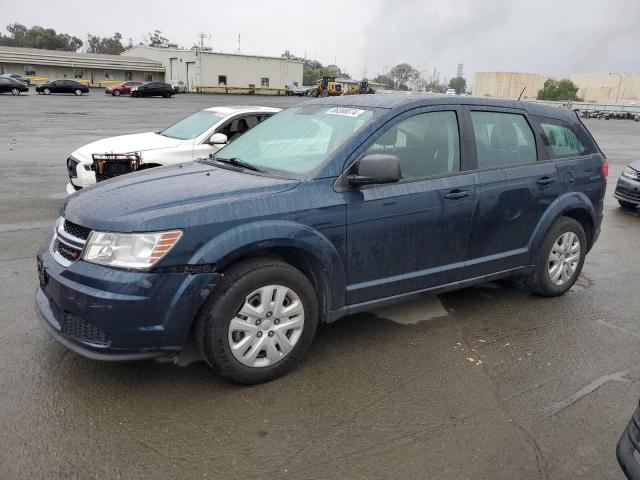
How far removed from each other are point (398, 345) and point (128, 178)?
2292mm

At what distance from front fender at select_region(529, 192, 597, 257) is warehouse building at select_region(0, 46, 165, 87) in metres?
71.7

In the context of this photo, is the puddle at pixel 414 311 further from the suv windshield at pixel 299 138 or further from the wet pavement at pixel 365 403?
the suv windshield at pixel 299 138

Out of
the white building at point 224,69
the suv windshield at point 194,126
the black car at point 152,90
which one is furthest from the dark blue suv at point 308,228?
the white building at point 224,69

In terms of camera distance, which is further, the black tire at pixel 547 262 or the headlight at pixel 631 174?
the headlight at pixel 631 174

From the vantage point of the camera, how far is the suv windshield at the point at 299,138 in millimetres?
3709

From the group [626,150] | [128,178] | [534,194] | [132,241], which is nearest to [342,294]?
[132,241]

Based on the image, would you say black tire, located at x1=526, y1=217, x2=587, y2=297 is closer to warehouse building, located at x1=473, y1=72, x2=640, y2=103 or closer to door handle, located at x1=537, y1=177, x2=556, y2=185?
door handle, located at x1=537, y1=177, x2=556, y2=185

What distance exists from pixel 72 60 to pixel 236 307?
77131mm

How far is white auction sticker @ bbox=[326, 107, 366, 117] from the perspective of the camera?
3.93 meters

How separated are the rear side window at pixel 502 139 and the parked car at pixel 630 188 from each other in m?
5.48

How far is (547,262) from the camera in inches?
187

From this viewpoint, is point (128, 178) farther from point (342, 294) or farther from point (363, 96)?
point (363, 96)

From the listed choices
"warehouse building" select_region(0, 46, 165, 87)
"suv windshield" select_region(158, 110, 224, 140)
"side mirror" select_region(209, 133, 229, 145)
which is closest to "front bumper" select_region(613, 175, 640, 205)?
"side mirror" select_region(209, 133, 229, 145)

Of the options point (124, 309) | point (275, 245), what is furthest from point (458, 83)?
point (124, 309)
